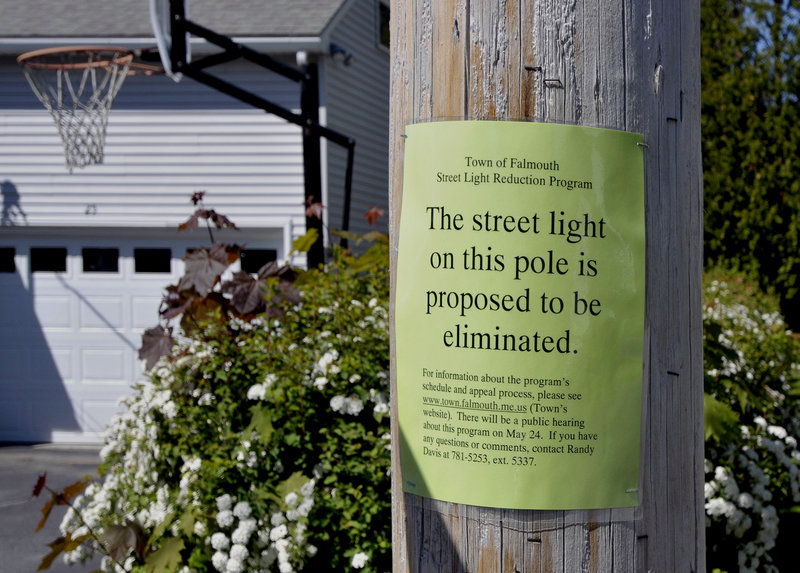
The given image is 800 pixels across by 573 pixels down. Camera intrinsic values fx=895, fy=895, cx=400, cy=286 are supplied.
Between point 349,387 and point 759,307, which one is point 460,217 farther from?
point 759,307

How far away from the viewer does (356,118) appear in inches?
489

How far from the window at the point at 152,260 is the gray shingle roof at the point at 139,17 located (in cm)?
275

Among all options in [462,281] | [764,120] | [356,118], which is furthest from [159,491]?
[764,120]

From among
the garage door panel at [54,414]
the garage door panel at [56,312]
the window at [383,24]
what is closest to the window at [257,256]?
the garage door panel at [56,312]

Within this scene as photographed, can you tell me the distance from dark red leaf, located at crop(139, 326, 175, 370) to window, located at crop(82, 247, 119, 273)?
7813 millimetres

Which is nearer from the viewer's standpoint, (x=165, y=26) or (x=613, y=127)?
(x=613, y=127)

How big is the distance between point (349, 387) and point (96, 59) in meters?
8.50

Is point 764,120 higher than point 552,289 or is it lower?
higher

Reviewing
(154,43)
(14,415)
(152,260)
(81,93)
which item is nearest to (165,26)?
(81,93)

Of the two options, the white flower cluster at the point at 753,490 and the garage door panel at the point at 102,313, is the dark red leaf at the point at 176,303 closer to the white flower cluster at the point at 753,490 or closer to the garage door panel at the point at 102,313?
the white flower cluster at the point at 753,490

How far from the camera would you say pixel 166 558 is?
3.33 metres

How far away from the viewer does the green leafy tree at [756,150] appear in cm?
1313

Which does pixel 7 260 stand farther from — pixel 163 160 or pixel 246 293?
pixel 246 293

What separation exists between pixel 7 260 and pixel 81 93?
2995mm
